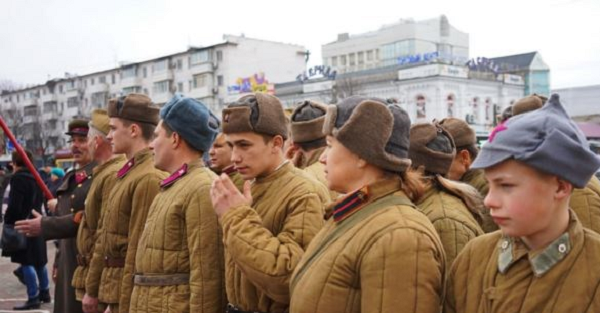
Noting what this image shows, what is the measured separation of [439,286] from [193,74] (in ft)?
206

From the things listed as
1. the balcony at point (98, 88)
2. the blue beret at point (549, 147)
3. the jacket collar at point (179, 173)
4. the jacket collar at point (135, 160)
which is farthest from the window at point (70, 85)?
the blue beret at point (549, 147)

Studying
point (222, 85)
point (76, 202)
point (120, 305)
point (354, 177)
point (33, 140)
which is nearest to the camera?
point (354, 177)

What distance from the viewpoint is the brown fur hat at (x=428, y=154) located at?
10.7 ft

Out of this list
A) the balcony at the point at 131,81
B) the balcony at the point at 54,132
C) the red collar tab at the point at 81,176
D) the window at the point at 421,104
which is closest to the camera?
the red collar tab at the point at 81,176

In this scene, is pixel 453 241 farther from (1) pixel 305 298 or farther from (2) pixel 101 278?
(2) pixel 101 278

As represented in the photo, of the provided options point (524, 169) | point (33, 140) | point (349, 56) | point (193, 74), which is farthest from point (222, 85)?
point (524, 169)

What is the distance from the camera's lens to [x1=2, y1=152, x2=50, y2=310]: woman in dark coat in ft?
26.3

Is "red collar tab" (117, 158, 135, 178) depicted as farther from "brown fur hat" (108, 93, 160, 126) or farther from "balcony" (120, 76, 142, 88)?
"balcony" (120, 76, 142, 88)

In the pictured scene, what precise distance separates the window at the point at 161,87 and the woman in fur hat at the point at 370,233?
6586 centimetres

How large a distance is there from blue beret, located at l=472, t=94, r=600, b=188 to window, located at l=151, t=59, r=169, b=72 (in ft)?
220

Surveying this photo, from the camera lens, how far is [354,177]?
250 cm

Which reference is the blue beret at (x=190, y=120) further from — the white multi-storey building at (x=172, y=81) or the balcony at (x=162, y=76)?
the balcony at (x=162, y=76)

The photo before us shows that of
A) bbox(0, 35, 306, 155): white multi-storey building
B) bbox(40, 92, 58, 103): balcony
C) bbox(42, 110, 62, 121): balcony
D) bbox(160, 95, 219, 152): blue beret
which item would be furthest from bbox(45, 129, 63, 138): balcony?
bbox(160, 95, 219, 152): blue beret

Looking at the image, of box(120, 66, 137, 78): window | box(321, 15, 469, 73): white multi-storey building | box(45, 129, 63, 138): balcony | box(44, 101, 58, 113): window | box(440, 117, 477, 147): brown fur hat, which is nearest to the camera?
box(440, 117, 477, 147): brown fur hat
